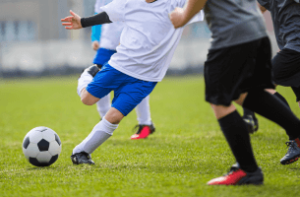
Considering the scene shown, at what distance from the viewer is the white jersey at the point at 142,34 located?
10.3ft

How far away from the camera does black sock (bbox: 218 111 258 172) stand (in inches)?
88.3

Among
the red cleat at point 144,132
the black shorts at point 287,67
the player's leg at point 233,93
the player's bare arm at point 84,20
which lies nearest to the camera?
the player's leg at point 233,93

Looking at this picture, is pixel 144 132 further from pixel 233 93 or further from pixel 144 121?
pixel 233 93

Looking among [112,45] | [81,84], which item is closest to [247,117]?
[112,45]

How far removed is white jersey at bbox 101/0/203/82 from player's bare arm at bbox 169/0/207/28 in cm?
90

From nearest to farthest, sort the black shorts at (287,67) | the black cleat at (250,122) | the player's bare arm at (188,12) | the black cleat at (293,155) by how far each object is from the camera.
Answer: the player's bare arm at (188,12) → the black cleat at (293,155) → the black shorts at (287,67) → the black cleat at (250,122)

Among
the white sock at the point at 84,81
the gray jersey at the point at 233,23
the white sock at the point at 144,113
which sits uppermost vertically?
the gray jersey at the point at 233,23

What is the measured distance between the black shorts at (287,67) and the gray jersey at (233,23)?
962 mm

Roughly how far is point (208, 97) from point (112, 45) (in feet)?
8.57

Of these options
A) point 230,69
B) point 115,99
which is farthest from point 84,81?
point 230,69

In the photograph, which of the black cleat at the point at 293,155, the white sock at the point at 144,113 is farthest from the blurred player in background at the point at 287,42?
the white sock at the point at 144,113

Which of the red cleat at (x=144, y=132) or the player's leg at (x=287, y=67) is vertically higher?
the player's leg at (x=287, y=67)

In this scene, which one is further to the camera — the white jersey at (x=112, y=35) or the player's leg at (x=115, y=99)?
the white jersey at (x=112, y=35)

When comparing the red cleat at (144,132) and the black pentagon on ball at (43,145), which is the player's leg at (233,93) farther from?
the red cleat at (144,132)
